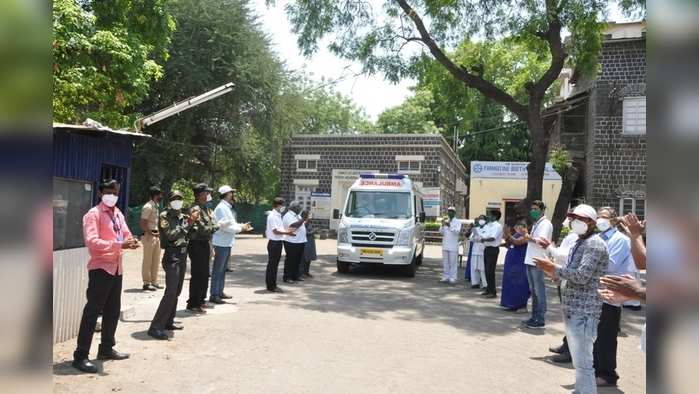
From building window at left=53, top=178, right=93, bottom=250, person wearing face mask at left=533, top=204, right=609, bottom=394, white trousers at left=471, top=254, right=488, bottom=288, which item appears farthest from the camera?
white trousers at left=471, top=254, right=488, bottom=288

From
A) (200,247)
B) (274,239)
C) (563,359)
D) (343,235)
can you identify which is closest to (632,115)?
(343,235)

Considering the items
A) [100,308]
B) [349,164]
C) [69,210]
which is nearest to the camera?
[100,308]

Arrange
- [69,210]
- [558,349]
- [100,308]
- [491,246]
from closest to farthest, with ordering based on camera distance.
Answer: [100,308]
[558,349]
[69,210]
[491,246]

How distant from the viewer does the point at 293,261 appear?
Answer: 39.3 feet

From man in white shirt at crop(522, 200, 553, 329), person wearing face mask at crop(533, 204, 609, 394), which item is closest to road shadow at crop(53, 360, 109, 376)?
person wearing face mask at crop(533, 204, 609, 394)

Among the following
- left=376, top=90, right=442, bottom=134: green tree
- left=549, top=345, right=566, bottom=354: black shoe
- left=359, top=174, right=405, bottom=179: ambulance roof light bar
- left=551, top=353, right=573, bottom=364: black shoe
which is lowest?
left=551, top=353, right=573, bottom=364: black shoe

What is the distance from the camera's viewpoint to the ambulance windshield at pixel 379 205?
13648mm

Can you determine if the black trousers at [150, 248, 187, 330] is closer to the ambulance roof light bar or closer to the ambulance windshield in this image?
the ambulance windshield

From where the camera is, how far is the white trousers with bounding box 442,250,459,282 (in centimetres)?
1277

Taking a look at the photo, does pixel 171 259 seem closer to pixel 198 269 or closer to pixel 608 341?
pixel 198 269

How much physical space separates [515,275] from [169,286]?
566cm

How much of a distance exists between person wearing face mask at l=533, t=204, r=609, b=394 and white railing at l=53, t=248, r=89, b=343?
486 centimetres
